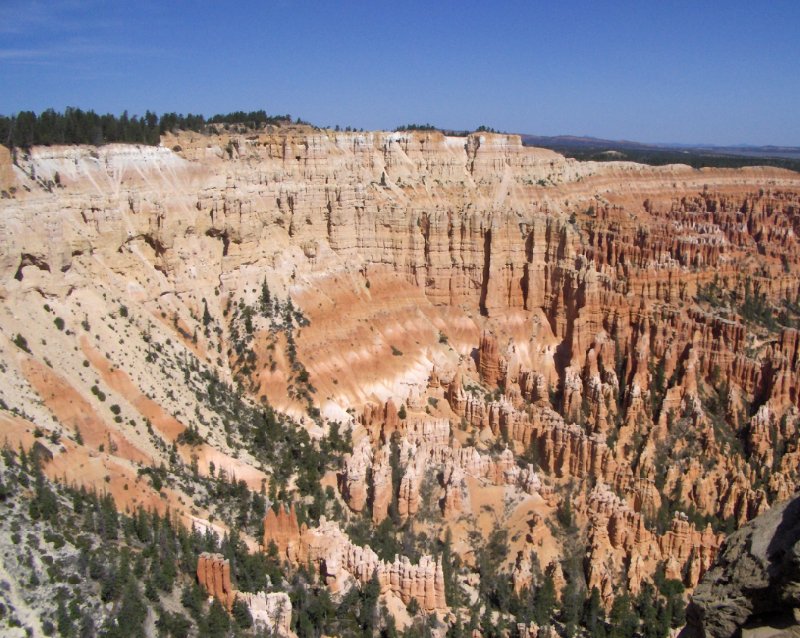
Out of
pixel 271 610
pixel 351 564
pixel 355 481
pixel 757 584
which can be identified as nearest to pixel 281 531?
pixel 351 564

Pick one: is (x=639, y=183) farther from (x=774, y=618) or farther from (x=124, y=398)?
(x=774, y=618)

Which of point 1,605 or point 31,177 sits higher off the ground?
point 31,177

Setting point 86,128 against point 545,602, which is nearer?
point 545,602

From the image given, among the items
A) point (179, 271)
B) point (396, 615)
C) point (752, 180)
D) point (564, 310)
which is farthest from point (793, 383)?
point (752, 180)

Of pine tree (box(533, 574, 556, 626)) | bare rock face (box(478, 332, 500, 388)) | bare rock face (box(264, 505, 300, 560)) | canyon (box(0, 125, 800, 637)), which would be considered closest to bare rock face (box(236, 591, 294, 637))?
canyon (box(0, 125, 800, 637))

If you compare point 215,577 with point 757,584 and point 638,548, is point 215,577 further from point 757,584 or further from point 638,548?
point 757,584

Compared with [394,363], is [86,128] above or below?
Answer: above

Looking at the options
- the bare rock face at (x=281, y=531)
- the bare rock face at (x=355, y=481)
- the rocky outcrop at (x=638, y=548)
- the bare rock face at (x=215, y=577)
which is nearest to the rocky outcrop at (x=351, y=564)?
the bare rock face at (x=281, y=531)
